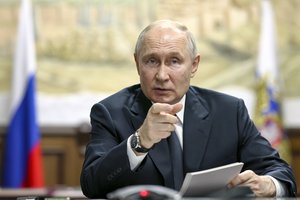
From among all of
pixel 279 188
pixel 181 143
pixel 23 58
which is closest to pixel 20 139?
pixel 23 58

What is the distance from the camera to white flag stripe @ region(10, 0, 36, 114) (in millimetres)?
6191

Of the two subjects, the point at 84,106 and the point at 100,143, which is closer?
the point at 100,143

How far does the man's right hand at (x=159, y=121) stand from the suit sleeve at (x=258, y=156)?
670 mm

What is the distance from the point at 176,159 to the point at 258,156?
0.41m

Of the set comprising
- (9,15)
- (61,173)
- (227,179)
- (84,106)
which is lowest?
(61,173)

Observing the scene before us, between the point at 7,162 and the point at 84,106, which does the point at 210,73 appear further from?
the point at 7,162

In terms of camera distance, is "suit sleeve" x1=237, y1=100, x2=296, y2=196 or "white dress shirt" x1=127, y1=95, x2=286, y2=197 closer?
"white dress shirt" x1=127, y1=95, x2=286, y2=197

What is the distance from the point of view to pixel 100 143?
2971 mm

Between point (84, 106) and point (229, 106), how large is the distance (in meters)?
3.37

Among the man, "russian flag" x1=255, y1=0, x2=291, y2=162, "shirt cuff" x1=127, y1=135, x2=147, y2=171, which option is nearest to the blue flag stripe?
"russian flag" x1=255, y1=0, x2=291, y2=162

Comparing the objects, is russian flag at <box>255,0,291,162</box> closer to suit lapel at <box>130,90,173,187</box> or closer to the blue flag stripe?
the blue flag stripe

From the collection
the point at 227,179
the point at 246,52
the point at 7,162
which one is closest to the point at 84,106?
the point at 7,162

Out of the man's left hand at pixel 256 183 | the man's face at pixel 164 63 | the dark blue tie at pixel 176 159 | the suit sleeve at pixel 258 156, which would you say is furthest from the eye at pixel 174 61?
the man's left hand at pixel 256 183

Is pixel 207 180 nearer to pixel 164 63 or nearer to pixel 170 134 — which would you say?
pixel 170 134
